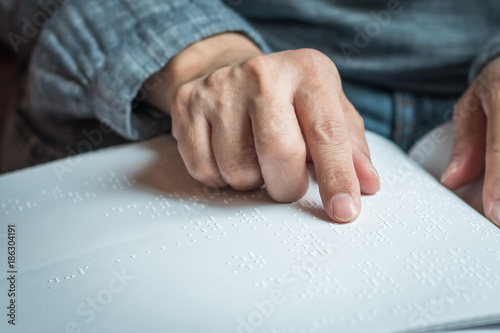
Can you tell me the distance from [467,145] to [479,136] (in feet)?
0.07

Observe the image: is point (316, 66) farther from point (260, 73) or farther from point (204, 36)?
point (204, 36)

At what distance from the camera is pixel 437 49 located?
26.5 inches

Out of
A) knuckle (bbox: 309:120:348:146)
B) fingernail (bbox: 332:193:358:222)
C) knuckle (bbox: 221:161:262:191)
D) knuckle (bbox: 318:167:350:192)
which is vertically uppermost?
knuckle (bbox: 309:120:348:146)

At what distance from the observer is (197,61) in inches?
22.3

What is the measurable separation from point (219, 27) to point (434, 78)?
1.11 feet

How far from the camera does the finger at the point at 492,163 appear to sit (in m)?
0.44

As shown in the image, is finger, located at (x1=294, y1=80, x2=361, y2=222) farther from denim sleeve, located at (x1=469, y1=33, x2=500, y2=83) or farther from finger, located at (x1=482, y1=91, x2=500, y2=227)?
denim sleeve, located at (x1=469, y1=33, x2=500, y2=83)

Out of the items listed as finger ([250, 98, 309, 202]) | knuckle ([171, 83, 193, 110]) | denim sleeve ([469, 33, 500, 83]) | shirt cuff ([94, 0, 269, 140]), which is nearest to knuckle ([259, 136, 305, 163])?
finger ([250, 98, 309, 202])

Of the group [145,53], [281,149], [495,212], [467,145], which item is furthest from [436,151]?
[145,53]

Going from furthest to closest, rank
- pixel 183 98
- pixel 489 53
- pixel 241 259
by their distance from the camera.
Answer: pixel 489 53
pixel 183 98
pixel 241 259

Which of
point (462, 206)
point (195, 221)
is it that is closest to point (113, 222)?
point (195, 221)

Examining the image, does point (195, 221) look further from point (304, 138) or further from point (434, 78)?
point (434, 78)

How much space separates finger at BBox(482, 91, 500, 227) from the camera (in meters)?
0.44

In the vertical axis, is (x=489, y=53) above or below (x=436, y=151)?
above
